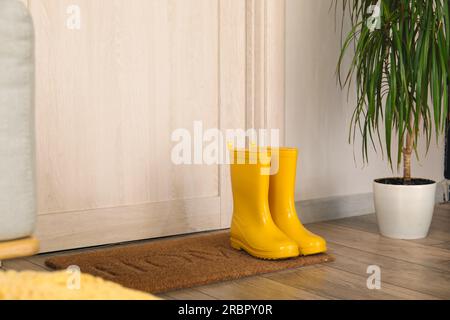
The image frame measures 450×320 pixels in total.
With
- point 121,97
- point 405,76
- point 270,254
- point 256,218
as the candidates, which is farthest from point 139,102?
point 405,76

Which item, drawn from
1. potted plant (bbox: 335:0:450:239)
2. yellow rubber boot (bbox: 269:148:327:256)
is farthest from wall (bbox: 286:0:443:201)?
yellow rubber boot (bbox: 269:148:327:256)

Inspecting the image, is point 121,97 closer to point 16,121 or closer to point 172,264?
point 172,264

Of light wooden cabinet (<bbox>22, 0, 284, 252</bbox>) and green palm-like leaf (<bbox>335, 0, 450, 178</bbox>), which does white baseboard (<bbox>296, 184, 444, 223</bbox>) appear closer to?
light wooden cabinet (<bbox>22, 0, 284, 252</bbox>)

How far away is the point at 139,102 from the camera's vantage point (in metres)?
2.05

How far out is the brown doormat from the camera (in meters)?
1.58

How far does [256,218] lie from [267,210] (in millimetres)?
39

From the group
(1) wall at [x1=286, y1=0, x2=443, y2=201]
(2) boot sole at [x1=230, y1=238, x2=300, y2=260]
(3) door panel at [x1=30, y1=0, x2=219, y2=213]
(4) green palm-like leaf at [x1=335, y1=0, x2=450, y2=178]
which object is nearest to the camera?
(2) boot sole at [x1=230, y1=238, x2=300, y2=260]

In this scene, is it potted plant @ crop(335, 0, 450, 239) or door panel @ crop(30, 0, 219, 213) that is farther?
potted plant @ crop(335, 0, 450, 239)

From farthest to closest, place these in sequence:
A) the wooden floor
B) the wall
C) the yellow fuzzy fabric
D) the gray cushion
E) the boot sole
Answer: the wall
the boot sole
the wooden floor
the gray cushion
the yellow fuzzy fabric

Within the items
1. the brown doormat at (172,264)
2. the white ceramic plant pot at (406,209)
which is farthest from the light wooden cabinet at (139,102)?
the white ceramic plant pot at (406,209)

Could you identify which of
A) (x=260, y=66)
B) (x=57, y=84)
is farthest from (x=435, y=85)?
(x=57, y=84)

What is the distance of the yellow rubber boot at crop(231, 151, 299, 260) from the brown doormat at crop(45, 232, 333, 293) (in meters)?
0.03

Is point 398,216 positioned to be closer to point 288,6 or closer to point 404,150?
point 404,150

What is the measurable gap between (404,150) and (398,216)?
0.75 feet
